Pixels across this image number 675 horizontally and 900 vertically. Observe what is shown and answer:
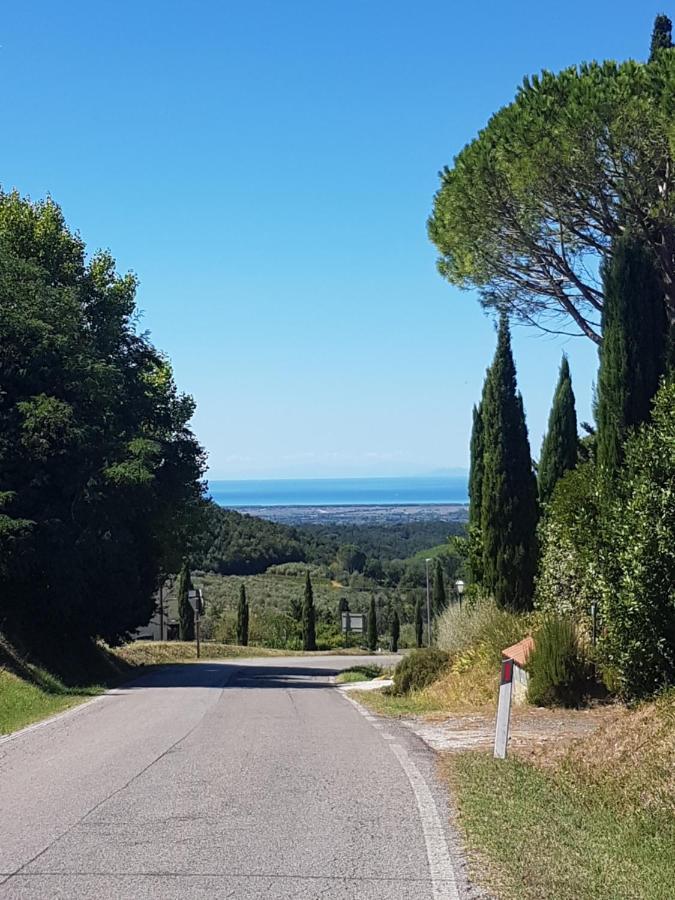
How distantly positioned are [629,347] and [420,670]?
8.86m

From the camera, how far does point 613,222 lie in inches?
914

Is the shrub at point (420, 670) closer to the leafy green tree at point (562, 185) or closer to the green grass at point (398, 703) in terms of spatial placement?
the green grass at point (398, 703)

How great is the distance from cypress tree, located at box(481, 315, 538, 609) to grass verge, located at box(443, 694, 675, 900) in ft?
39.4

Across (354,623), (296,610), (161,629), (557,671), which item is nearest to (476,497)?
(557,671)

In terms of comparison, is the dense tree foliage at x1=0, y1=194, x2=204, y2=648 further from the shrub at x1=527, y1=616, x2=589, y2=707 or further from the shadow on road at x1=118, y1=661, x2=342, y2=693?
the shrub at x1=527, y1=616, x2=589, y2=707

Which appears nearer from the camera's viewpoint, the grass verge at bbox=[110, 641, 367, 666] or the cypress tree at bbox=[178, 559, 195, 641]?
the grass verge at bbox=[110, 641, 367, 666]

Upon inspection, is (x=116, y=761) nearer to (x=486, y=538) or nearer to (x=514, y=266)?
(x=486, y=538)

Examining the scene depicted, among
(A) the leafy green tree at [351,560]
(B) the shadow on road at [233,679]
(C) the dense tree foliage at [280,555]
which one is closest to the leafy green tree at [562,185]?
(B) the shadow on road at [233,679]

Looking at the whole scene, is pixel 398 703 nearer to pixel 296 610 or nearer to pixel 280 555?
pixel 296 610

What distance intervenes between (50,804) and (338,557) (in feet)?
387

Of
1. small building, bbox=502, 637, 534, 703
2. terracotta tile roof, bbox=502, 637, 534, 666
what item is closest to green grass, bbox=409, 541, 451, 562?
terracotta tile roof, bbox=502, 637, 534, 666

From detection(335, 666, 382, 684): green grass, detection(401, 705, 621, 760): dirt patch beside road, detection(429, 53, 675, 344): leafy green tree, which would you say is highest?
detection(429, 53, 675, 344): leafy green tree

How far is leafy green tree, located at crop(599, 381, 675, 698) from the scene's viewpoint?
13.2m

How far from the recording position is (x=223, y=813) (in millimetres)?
8492
